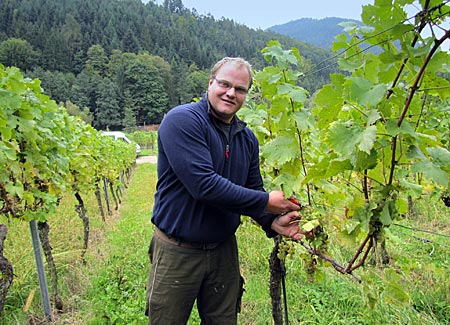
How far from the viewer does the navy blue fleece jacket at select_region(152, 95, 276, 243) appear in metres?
1.65

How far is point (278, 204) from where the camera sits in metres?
1.71

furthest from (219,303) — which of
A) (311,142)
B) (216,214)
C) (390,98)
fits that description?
(390,98)

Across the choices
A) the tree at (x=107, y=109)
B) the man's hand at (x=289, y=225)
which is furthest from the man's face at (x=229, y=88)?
the tree at (x=107, y=109)

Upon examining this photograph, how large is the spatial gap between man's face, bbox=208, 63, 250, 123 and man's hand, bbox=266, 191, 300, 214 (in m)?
0.58

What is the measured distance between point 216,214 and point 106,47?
101m

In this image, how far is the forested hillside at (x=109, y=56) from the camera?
64.2 metres

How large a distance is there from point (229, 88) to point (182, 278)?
1.18 meters

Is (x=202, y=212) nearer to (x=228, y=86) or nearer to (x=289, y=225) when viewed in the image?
(x=289, y=225)

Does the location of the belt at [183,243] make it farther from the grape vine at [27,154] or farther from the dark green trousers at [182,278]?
the grape vine at [27,154]

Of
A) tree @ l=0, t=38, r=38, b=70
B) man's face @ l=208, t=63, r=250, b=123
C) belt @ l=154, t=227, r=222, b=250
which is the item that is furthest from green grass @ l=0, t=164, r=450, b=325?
tree @ l=0, t=38, r=38, b=70

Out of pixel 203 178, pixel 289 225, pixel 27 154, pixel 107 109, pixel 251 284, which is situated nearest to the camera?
pixel 203 178

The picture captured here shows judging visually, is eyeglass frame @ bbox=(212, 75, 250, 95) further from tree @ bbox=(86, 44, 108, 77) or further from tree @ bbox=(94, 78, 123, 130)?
tree @ bbox=(86, 44, 108, 77)

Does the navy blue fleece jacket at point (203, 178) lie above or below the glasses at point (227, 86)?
below

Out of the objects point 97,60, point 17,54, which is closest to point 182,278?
point 17,54
